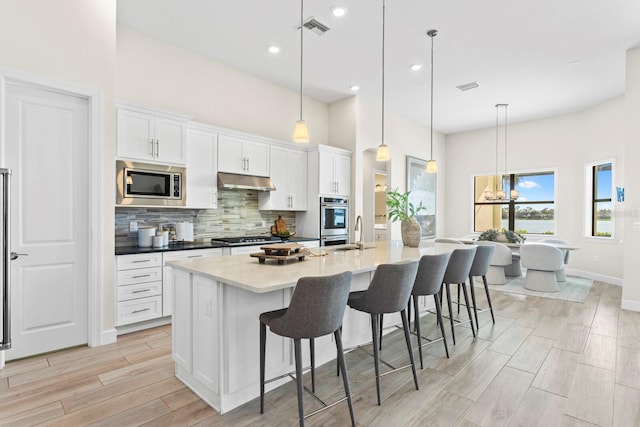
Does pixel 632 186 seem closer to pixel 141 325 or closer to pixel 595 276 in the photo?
pixel 595 276

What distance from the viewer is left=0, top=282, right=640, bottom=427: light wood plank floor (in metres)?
2.04

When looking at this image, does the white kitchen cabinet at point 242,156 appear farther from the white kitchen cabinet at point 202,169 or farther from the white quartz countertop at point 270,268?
the white quartz countertop at point 270,268

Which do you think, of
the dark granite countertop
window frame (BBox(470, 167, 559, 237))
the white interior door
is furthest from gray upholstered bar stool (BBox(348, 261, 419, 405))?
window frame (BBox(470, 167, 559, 237))

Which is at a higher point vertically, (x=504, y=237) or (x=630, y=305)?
(x=504, y=237)

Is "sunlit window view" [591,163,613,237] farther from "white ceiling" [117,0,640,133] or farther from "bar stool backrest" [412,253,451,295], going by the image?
"bar stool backrest" [412,253,451,295]

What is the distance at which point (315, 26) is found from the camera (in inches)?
147

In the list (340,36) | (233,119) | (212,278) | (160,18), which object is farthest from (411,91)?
(212,278)

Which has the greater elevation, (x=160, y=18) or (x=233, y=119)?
(x=160, y=18)

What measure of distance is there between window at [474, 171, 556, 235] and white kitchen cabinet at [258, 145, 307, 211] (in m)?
3.90

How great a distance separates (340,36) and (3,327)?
4.22 m

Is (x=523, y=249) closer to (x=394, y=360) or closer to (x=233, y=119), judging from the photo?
(x=394, y=360)

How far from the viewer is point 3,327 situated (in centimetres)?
252

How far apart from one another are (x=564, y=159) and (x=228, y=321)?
770cm

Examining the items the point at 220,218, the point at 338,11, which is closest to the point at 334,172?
the point at 220,218
